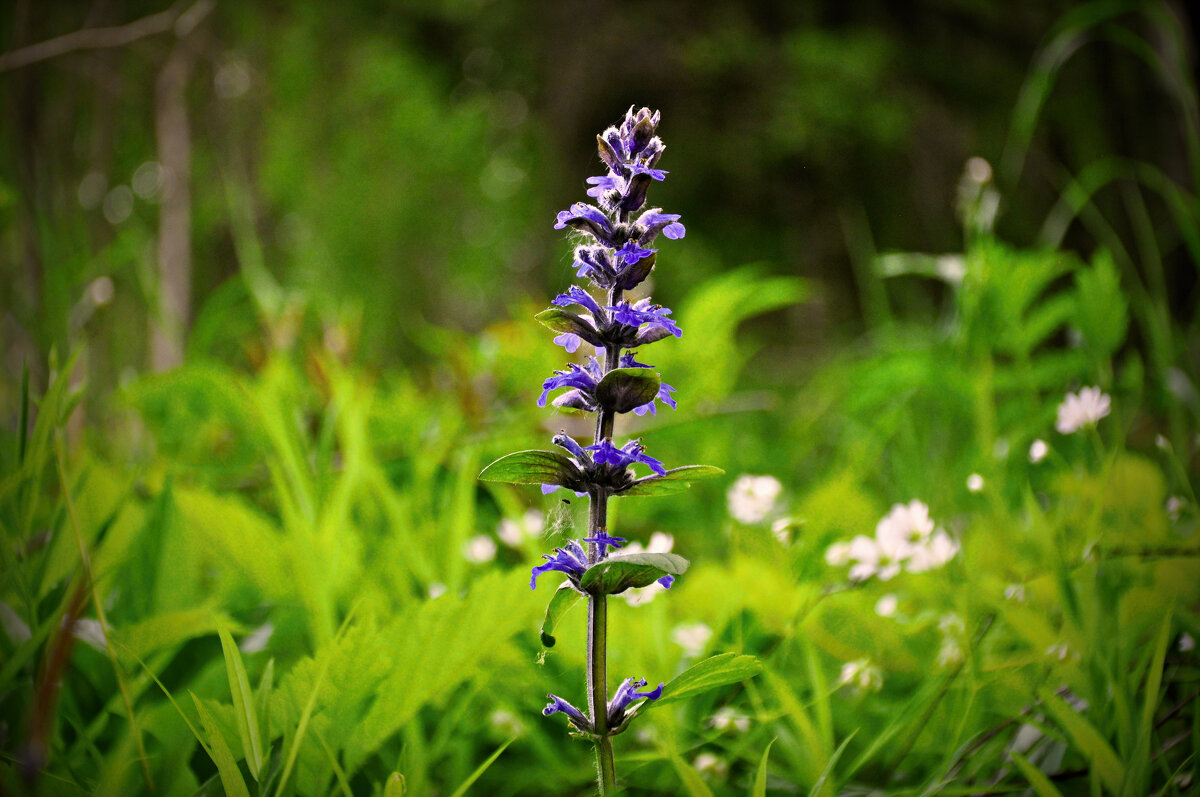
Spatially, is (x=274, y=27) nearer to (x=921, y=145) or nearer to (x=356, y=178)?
(x=356, y=178)

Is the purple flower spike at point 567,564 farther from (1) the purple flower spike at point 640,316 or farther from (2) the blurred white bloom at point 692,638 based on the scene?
(2) the blurred white bloom at point 692,638

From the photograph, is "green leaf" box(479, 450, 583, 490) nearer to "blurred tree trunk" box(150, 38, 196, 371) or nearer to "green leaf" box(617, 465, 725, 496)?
"green leaf" box(617, 465, 725, 496)

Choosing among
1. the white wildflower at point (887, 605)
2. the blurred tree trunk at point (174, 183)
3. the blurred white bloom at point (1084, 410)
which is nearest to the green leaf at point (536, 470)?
the white wildflower at point (887, 605)

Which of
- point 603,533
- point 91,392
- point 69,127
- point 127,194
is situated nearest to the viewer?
point 603,533

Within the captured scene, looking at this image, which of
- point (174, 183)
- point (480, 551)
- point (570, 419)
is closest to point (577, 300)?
point (480, 551)

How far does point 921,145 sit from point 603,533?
7.82 ft

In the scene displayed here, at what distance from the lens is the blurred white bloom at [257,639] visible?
62 centimetres

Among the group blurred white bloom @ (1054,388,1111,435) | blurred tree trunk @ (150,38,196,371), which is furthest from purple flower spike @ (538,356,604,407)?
blurred tree trunk @ (150,38,196,371)

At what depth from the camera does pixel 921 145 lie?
7.65 ft

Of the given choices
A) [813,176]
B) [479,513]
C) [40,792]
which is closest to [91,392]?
[479,513]

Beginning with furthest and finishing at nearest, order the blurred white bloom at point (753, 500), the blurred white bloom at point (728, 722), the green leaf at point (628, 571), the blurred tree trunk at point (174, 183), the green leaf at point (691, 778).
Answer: the blurred tree trunk at point (174, 183)
the blurred white bloom at point (753, 500)
the blurred white bloom at point (728, 722)
the green leaf at point (691, 778)
the green leaf at point (628, 571)

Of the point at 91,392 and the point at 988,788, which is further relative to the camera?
the point at 91,392

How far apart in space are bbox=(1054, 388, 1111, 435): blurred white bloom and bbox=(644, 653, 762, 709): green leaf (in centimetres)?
56

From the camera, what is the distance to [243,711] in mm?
426
